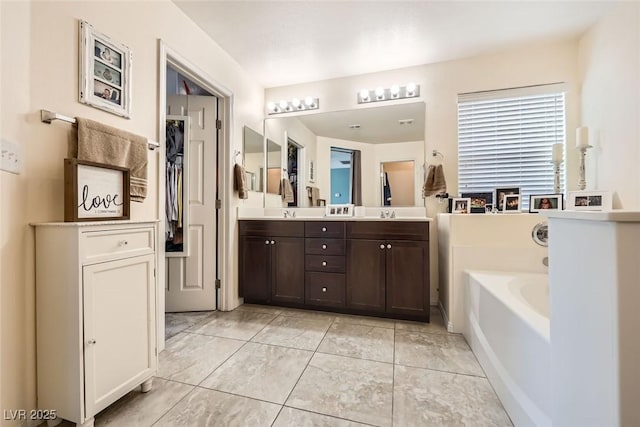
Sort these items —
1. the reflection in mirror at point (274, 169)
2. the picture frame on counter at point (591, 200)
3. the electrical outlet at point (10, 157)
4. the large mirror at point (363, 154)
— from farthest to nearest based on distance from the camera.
→ the reflection in mirror at point (274, 169), the large mirror at point (363, 154), the picture frame on counter at point (591, 200), the electrical outlet at point (10, 157)

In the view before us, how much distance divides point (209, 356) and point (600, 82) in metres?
3.46

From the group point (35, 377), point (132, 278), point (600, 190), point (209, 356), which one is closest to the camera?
point (35, 377)

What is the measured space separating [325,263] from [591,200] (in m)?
2.08

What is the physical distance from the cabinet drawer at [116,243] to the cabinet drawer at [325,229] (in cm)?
134

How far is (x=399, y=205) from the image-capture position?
283 centimetres

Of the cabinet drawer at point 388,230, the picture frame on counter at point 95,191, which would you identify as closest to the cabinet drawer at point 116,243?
the picture frame on counter at point 95,191

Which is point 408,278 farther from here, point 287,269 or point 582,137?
point 582,137

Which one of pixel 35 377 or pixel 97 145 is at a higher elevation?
pixel 97 145

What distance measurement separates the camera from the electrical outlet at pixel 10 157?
1077 mm

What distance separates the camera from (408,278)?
2.28 m

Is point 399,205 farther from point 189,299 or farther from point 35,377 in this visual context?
point 35,377

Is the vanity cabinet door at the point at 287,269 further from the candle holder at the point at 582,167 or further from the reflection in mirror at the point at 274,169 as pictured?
the candle holder at the point at 582,167

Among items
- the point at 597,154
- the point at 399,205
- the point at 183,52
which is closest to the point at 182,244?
the point at 183,52

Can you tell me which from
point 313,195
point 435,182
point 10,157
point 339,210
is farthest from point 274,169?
point 10,157
